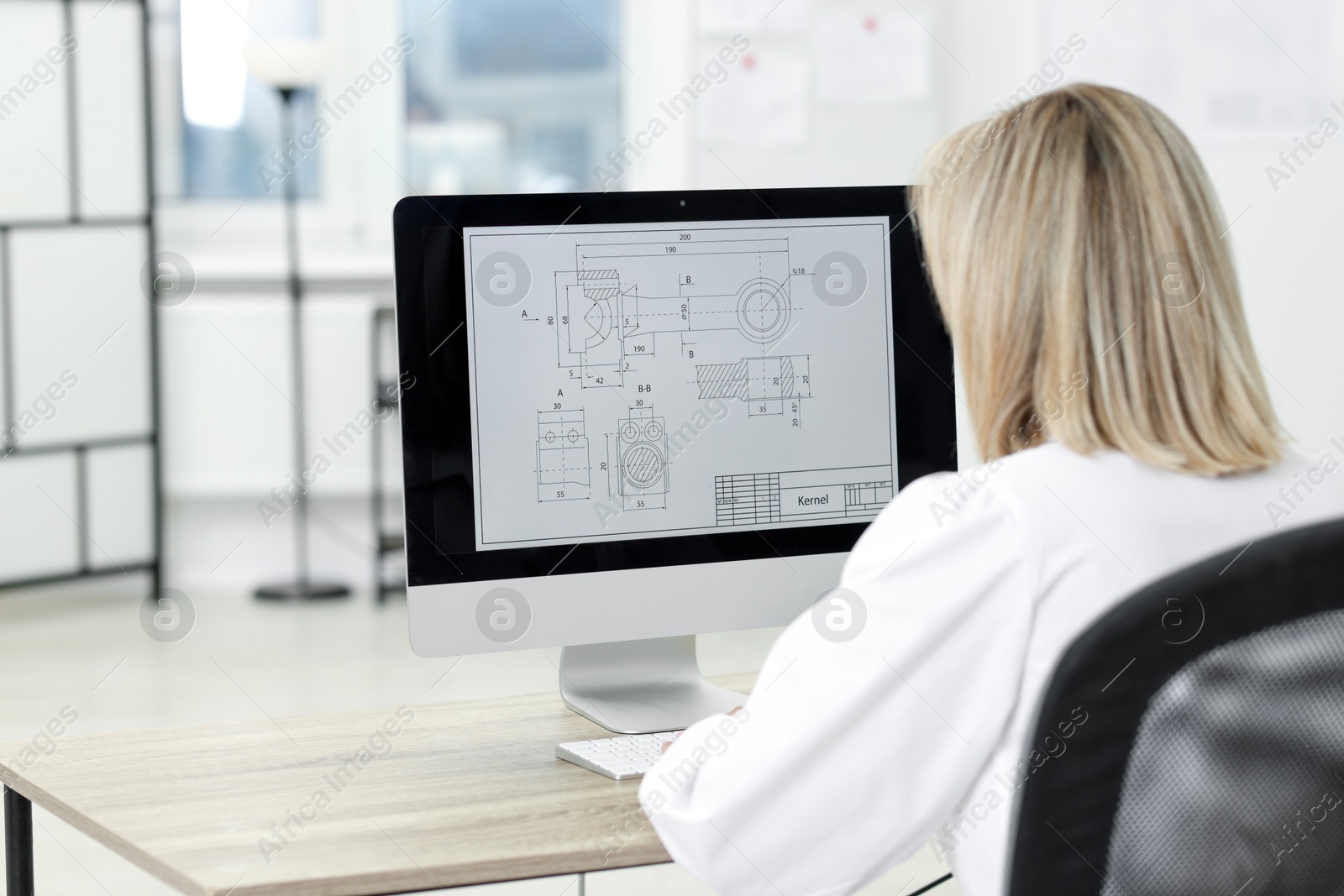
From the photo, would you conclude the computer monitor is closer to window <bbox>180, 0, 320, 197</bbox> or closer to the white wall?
the white wall

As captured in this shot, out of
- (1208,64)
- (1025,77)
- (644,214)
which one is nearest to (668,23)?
(1025,77)

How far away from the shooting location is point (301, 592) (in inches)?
171

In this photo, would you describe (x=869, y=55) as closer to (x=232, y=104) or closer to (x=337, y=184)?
(x=337, y=184)

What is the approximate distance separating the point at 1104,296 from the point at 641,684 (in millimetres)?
656

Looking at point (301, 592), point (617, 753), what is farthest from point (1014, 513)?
point (301, 592)

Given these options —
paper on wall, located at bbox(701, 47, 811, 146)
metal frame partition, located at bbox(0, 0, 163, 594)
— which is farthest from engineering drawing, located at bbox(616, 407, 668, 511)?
metal frame partition, located at bbox(0, 0, 163, 594)

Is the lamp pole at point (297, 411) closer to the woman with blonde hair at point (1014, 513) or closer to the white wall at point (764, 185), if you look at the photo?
the white wall at point (764, 185)

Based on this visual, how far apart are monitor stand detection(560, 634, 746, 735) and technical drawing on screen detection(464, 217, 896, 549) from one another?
139 mm

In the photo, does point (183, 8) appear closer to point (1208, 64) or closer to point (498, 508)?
point (1208, 64)

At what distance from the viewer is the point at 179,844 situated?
0.93 meters

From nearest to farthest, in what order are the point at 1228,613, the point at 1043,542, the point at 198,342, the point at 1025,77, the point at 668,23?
the point at 1228,613, the point at 1043,542, the point at 1025,77, the point at 668,23, the point at 198,342

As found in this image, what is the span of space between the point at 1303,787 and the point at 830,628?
0.86ft

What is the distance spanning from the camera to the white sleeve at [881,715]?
76 cm

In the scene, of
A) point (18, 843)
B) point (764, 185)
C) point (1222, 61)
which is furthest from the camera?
point (764, 185)
